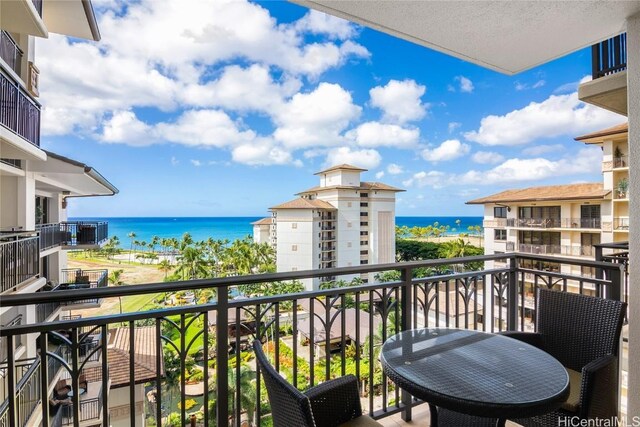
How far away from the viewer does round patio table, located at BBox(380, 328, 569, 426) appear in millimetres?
1164

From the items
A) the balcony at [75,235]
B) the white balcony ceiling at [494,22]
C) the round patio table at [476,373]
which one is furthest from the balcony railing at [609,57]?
the balcony at [75,235]

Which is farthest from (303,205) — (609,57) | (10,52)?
(609,57)

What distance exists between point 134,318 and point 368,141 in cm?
→ 4912

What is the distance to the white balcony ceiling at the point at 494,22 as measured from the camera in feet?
5.44

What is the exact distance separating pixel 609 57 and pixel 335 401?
2.92 m

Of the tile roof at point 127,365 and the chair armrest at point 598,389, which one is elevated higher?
the chair armrest at point 598,389

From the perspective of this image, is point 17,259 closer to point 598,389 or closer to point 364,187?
point 598,389

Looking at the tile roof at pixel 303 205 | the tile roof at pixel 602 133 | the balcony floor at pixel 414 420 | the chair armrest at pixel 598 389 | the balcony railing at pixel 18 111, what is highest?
the tile roof at pixel 602 133

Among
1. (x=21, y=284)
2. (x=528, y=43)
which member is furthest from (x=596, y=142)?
(x=21, y=284)

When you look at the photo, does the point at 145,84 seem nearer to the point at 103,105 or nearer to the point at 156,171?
the point at 103,105

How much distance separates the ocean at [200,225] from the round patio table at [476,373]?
44.6 m

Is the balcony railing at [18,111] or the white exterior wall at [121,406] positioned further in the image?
the white exterior wall at [121,406]

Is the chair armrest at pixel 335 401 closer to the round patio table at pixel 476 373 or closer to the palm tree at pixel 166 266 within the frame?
the round patio table at pixel 476 373

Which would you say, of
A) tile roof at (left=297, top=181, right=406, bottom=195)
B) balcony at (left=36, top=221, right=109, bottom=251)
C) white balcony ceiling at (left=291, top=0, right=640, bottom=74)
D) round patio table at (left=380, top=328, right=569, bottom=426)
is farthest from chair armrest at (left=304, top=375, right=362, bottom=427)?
tile roof at (left=297, top=181, right=406, bottom=195)
